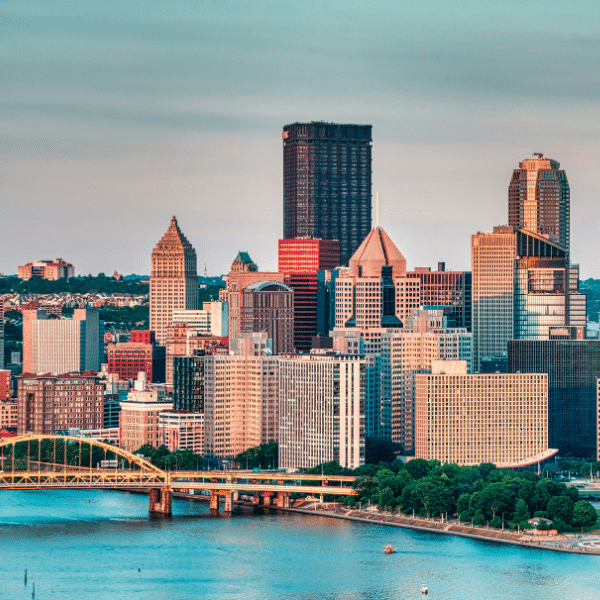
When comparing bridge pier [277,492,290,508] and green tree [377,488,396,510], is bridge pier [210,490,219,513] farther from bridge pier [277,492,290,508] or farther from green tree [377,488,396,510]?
green tree [377,488,396,510]

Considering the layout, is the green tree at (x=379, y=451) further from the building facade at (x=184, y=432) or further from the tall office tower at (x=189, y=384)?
the tall office tower at (x=189, y=384)

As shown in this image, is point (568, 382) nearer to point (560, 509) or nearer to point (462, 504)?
point (462, 504)

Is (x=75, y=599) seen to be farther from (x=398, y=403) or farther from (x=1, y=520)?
(x=398, y=403)

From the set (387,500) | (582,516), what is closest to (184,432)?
(387,500)

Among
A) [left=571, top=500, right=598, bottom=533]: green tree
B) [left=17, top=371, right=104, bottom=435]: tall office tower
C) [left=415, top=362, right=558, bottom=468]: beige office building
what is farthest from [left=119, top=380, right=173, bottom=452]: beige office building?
[left=571, top=500, right=598, bottom=533]: green tree

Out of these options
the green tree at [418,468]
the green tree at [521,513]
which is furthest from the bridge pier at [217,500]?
the green tree at [521,513]

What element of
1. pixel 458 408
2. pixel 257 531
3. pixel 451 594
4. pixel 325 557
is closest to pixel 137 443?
pixel 458 408
